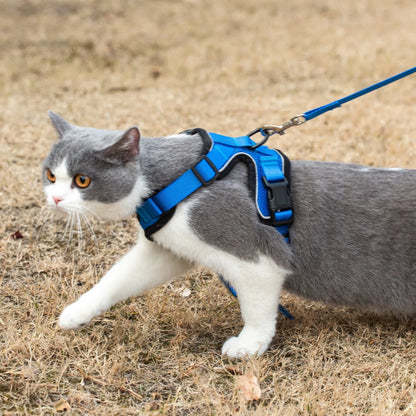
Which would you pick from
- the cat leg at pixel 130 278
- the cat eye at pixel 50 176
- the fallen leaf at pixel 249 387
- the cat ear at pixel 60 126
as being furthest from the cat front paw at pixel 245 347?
the cat ear at pixel 60 126

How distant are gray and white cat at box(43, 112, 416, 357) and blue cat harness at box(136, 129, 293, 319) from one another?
0.03m

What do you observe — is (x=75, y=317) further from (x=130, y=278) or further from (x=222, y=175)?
(x=222, y=175)

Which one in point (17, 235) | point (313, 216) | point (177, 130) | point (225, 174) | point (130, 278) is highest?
point (225, 174)

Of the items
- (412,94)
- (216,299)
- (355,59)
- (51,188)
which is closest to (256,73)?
(355,59)

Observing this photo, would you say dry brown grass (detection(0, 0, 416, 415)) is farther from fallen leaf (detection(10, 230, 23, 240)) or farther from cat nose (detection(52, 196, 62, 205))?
cat nose (detection(52, 196, 62, 205))

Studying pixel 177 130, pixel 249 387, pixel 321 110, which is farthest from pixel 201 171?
pixel 177 130

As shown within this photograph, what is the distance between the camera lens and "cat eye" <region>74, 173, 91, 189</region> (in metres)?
1.94

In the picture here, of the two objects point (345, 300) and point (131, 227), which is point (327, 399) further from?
point (131, 227)

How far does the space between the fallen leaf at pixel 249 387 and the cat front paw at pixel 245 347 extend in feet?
0.36

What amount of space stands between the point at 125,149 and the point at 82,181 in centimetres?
19

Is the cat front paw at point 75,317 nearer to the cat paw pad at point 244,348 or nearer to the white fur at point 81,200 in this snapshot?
the white fur at point 81,200

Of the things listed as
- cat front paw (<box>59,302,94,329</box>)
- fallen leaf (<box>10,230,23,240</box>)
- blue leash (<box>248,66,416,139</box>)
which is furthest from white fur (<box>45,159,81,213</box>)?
fallen leaf (<box>10,230,23,240</box>)

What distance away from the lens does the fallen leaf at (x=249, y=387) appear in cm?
191

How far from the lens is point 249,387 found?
195cm
